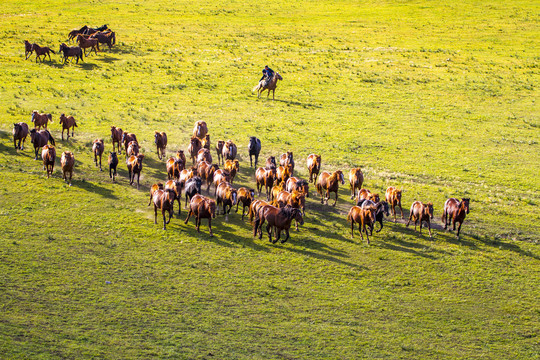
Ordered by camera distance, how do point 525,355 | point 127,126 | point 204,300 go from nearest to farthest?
point 525,355 < point 204,300 < point 127,126

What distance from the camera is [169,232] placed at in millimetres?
23547

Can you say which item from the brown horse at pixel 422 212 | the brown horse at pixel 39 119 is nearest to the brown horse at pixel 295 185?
the brown horse at pixel 422 212

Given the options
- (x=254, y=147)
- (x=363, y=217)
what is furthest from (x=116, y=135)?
(x=363, y=217)

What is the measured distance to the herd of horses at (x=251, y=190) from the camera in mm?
23531

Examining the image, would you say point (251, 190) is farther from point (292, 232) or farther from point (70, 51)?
point (70, 51)

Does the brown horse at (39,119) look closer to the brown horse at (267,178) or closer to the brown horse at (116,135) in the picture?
the brown horse at (116,135)

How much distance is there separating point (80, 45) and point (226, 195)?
4230 cm

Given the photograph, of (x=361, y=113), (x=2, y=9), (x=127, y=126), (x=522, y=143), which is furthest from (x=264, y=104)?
(x=2, y=9)

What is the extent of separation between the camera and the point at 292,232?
81.4 ft

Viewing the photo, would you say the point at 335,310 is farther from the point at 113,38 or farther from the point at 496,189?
the point at 113,38

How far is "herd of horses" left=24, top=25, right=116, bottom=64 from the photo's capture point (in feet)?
184

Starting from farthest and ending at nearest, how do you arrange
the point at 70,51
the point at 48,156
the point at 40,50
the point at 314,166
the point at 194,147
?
the point at 70,51
the point at 40,50
the point at 194,147
the point at 314,166
the point at 48,156

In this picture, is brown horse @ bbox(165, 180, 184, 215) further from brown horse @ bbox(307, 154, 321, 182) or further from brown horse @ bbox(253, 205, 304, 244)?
brown horse @ bbox(307, 154, 321, 182)

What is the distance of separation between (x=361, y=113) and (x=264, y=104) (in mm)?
8530
